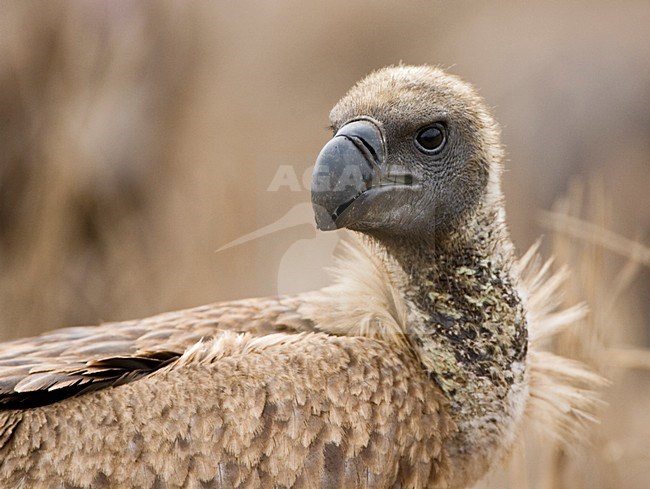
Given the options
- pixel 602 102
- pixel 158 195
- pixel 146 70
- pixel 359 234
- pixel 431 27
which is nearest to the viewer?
pixel 359 234

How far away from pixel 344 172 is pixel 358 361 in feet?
2.12

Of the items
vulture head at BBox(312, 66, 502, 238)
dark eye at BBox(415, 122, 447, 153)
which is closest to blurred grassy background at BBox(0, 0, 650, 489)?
vulture head at BBox(312, 66, 502, 238)

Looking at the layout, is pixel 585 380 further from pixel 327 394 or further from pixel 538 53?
pixel 538 53

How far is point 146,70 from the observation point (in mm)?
6723

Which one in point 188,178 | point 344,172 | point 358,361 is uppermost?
point 344,172

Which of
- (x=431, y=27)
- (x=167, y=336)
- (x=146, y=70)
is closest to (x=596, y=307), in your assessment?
(x=167, y=336)

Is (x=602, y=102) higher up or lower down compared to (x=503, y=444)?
higher up

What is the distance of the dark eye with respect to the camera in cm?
336

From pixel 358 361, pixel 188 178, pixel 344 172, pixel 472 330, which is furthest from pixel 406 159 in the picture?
pixel 188 178

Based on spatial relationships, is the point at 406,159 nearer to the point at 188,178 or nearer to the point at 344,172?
the point at 344,172

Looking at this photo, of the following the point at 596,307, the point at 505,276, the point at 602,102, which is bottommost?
the point at 596,307

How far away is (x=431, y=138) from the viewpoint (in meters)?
3.36

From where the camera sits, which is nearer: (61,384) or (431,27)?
(61,384)

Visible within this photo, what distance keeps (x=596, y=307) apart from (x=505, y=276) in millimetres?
883
